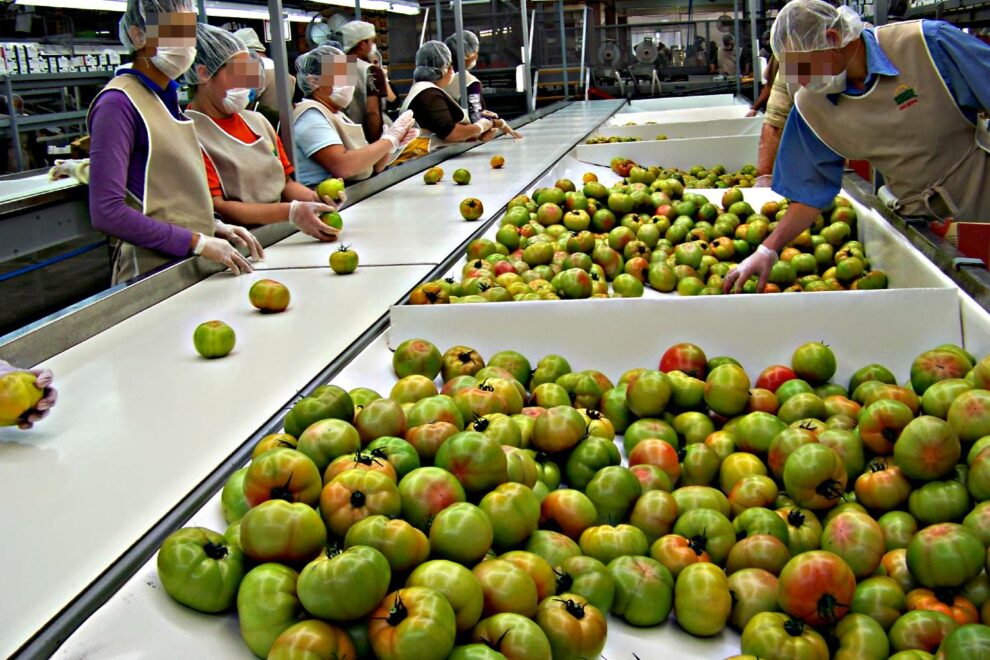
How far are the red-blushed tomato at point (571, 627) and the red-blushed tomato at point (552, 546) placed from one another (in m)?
0.14

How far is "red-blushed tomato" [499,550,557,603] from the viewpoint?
4.39 ft

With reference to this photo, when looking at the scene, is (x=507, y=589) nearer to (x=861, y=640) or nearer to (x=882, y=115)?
(x=861, y=640)

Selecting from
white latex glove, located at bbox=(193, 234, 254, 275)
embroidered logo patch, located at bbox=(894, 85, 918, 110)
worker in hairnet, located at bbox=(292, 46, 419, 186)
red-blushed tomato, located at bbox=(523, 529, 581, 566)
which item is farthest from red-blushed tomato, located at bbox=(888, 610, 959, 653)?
worker in hairnet, located at bbox=(292, 46, 419, 186)

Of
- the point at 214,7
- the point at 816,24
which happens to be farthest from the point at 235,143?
the point at 214,7

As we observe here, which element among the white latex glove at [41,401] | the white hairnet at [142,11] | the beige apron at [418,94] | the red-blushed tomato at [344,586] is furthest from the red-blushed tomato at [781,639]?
→ the beige apron at [418,94]

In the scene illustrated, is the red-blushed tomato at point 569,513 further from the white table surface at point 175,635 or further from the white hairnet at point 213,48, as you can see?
the white hairnet at point 213,48

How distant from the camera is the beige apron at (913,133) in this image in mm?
3004

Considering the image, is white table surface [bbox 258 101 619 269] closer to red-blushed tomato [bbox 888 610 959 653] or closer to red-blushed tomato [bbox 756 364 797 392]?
red-blushed tomato [bbox 756 364 797 392]

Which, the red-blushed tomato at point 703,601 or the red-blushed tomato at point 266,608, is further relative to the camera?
the red-blushed tomato at point 703,601

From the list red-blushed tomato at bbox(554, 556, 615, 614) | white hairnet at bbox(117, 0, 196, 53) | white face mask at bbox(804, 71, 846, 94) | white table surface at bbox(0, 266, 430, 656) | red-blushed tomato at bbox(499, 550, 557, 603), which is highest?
white hairnet at bbox(117, 0, 196, 53)

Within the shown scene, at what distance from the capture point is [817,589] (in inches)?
52.0

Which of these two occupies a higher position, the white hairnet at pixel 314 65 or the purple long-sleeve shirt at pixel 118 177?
the white hairnet at pixel 314 65

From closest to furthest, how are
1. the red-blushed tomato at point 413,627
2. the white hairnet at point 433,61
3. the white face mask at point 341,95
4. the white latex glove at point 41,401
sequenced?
the red-blushed tomato at point 413,627, the white latex glove at point 41,401, the white face mask at point 341,95, the white hairnet at point 433,61

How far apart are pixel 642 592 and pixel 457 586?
0.35m
